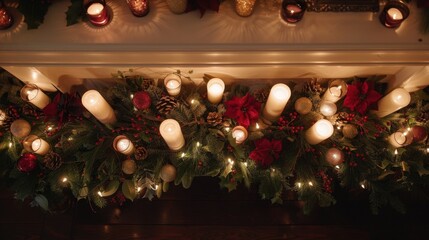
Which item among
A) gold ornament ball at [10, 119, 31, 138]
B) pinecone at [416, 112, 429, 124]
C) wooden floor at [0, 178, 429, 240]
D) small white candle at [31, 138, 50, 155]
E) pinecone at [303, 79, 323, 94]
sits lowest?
wooden floor at [0, 178, 429, 240]

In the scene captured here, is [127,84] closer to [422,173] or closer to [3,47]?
[3,47]

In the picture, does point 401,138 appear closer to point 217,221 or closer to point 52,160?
point 217,221

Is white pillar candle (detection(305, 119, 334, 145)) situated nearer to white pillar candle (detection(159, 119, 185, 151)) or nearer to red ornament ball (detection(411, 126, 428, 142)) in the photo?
red ornament ball (detection(411, 126, 428, 142))

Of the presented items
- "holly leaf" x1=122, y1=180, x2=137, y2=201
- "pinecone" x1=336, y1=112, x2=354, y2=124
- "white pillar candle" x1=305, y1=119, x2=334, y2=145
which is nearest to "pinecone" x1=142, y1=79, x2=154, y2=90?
"holly leaf" x1=122, y1=180, x2=137, y2=201

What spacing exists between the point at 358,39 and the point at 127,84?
30.1 inches

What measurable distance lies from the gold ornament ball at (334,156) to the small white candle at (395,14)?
0.44m

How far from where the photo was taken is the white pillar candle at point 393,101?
1051 millimetres

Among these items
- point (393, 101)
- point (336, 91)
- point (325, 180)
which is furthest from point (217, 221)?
point (393, 101)

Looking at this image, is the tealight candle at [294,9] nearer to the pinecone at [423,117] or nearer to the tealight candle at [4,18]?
the pinecone at [423,117]

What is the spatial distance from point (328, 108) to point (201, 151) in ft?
1.53

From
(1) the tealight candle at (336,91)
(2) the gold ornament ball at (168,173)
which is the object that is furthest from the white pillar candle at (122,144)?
(1) the tealight candle at (336,91)

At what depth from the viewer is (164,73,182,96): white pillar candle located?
1.06m

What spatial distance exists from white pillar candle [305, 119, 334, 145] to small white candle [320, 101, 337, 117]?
7 centimetres

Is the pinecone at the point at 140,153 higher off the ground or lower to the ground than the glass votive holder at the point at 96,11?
lower
